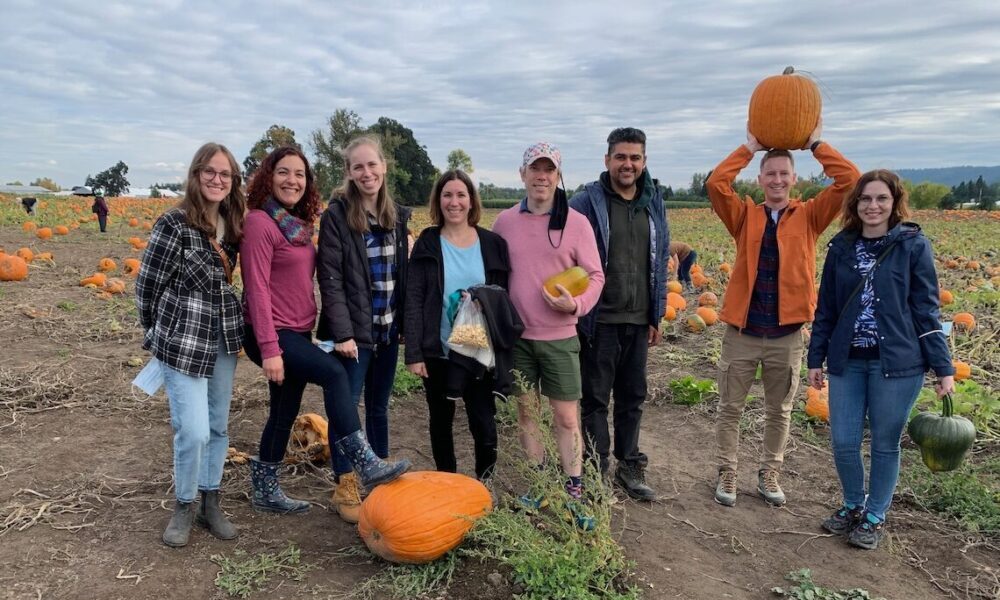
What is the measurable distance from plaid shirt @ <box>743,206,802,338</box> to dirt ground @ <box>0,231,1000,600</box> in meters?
1.12

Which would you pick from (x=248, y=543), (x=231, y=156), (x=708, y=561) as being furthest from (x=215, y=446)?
(x=708, y=561)

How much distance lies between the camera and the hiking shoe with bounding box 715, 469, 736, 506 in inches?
164

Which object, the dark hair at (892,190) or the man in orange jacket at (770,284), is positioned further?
the man in orange jacket at (770,284)

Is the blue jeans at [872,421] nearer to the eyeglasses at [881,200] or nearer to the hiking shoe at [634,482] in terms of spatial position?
the eyeglasses at [881,200]

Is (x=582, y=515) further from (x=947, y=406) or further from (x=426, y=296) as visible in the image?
(x=947, y=406)

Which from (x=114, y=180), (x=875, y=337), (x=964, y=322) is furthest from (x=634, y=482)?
(x=114, y=180)

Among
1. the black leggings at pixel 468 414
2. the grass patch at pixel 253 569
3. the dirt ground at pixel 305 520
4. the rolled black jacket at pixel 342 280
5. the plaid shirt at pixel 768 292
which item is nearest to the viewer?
the grass patch at pixel 253 569

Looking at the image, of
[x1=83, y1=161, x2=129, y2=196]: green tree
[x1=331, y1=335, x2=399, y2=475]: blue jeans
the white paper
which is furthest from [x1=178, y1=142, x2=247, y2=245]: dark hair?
[x1=83, y1=161, x2=129, y2=196]: green tree

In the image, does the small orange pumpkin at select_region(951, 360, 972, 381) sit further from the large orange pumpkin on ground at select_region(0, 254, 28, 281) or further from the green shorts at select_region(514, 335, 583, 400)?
the large orange pumpkin on ground at select_region(0, 254, 28, 281)

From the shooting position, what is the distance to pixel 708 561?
3418 mm

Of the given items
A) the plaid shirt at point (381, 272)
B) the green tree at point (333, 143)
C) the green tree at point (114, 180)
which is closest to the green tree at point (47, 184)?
the green tree at point (114, 180)

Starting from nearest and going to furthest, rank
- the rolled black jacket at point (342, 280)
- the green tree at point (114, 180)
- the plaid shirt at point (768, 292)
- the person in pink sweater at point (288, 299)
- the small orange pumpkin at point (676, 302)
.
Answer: the person in pink sweater at point (288, 299)
the rolled black jacket at point (342, 280)
the plaid shirt at point (768, 292)
the small orange pumpkin at point (676, 302)
the green tree at point (114, 180)

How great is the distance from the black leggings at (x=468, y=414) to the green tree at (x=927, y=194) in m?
44.7

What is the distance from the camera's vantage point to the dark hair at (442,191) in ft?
11.8
